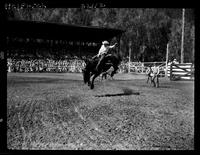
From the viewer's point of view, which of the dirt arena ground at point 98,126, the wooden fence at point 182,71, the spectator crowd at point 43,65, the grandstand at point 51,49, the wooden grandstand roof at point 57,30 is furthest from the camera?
the spectator crowd at point 43,65

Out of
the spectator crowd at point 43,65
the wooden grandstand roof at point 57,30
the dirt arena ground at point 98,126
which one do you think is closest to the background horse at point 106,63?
the dirt arena ground at point 98,126

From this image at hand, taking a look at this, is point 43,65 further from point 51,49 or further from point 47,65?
point 51,49

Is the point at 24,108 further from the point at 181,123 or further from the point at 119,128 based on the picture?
the point at 181,123

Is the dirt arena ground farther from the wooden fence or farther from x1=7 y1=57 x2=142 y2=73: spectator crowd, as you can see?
x1=7 y1=57 x2=142 y2=73: spectator crowd

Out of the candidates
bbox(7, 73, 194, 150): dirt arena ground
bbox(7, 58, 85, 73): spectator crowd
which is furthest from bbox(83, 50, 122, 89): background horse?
bbox(7, 58, 85, 73): spectator crowd

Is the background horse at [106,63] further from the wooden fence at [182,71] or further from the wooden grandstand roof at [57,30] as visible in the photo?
the wooden fence at [182,71]

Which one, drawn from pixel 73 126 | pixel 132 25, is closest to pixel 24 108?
pixel 73 126

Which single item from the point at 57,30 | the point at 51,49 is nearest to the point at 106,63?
the point at 57,30

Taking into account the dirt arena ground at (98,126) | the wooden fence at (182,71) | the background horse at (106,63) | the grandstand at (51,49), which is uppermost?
the grandstand at (51,49)

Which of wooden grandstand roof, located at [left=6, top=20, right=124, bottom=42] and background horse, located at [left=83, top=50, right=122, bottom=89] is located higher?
wooden grandstand roof, located at [left=6, top=20, right=124, bottom=42]

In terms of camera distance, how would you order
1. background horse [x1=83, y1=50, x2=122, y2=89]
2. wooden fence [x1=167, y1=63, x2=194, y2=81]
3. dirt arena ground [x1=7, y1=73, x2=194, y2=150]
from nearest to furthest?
dirt arena ground [x1=7, y1=73, x2=194, y2=150]
background horse [x1=83, y1=50, x2=122, y2=89]
wooden fence [x1=167, y1=63, x2=194, y2=81]

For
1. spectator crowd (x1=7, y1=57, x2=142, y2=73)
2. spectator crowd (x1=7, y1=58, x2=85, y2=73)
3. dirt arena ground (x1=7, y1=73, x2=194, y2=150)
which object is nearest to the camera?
dirt arena ground (x1=7, y1=73, x2=194, y2=150)

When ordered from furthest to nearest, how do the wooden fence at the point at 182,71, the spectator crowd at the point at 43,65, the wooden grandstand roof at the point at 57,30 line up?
the spectator crowd at the point at 43,65
the wooden fence at the point at 182,71
the wooden grandstand roof at the point at 57,30

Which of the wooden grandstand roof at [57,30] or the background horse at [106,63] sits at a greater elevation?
the wooden grandstand roof at [57,30]
